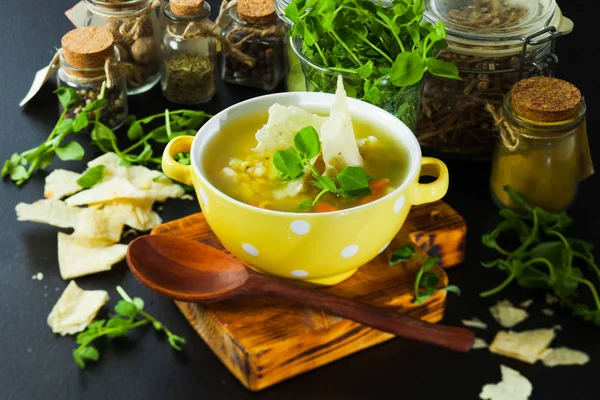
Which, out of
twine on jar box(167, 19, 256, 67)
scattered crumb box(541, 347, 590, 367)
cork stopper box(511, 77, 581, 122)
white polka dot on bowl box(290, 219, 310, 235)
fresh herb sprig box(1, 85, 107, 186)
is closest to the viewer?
white polka dot on bowl box(290, 219, 310, 235)

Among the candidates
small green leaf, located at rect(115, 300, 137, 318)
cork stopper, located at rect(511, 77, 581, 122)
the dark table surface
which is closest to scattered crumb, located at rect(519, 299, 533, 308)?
the dark table surface

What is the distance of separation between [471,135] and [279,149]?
0.40m

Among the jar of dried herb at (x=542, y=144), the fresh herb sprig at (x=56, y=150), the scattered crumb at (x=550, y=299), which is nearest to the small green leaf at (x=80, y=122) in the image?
the fresh herb sprig at (x=56, y=150)

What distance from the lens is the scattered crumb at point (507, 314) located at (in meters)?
1.07

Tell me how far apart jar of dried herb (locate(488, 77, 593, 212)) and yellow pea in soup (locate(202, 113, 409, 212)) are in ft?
0.71

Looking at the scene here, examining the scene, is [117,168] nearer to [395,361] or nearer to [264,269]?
[264,269]

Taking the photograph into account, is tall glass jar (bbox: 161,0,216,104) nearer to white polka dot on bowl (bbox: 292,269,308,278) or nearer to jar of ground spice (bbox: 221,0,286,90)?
jar of ground spice (bbox: 221,0,286,90)

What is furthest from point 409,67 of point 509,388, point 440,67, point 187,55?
point 187,55

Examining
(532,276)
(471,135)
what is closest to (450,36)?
(471,135)

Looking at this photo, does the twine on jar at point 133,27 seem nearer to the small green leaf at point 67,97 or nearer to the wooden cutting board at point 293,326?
the small green leaf at point 67,97

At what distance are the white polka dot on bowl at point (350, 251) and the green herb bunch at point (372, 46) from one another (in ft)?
0.70

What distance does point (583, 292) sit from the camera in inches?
43.8

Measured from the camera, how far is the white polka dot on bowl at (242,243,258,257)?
3.17ft

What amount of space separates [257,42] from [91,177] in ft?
1.20
